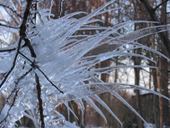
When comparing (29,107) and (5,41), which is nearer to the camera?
(29,107)

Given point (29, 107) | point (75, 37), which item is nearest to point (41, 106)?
point (29, 107)

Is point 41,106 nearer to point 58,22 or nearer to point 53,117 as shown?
point 53,117

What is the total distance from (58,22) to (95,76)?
0.42ft

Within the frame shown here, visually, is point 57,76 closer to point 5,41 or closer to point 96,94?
point 96,94

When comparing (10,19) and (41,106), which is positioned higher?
(10,19)

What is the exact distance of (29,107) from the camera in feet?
3.00

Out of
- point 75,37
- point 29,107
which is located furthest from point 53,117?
point 75,37

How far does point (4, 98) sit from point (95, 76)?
189 mm

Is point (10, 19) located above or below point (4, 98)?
above

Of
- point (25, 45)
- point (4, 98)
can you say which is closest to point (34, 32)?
point (25, 45)

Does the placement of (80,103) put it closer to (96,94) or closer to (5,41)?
(96,94)

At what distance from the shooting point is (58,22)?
3.05ft

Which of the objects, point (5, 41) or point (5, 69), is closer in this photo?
point (5, 69)

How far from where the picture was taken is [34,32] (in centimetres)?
88
